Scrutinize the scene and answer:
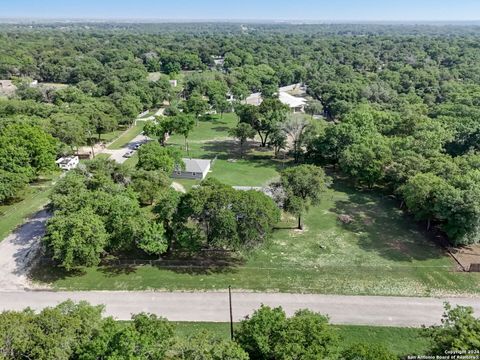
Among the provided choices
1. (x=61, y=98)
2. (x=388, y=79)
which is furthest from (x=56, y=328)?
(x=388, y=79)

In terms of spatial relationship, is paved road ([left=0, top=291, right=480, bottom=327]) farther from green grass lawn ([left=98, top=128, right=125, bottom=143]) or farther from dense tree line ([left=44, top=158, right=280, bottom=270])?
green grass lawn ([left=98, top=128, right=125, bottom=143])

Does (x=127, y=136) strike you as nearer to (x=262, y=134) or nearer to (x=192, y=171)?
(x=192, y=171)

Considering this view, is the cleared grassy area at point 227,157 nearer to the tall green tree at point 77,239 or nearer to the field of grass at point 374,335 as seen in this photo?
the tall green tree at point 77,239

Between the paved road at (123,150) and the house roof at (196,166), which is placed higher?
the house roof at (196,166)

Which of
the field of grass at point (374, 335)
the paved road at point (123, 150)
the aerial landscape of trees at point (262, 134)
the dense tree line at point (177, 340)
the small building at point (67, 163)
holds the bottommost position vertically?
the paved road at point (123, 150)

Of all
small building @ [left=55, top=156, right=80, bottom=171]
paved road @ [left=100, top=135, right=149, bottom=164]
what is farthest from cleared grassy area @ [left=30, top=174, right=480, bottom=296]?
paved road @ [left=100, top=135, right=149, bottom=164]

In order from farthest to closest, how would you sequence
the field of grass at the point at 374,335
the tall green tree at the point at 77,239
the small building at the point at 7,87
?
the small building at the point at 7,87
the tall green tree at the point at 77,239
the field of grass at the point at 374,335

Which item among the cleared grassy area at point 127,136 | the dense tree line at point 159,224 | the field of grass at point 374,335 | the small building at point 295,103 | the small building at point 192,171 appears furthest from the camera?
the small building at point 295,103

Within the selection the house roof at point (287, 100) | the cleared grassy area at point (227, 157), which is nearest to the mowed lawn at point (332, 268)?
the cleared grassy area at point (227, 157)
